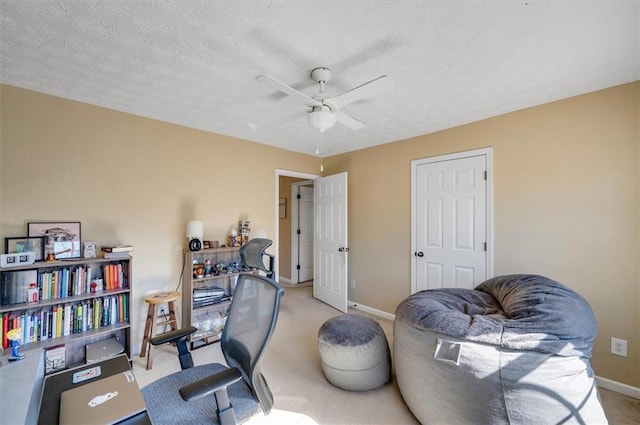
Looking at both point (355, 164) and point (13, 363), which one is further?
point (355, 164)

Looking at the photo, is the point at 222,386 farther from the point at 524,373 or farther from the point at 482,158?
the point at 482,158

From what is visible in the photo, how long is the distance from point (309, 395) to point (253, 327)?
110 centimetres

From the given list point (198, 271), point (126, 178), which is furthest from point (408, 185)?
point (126, 178)

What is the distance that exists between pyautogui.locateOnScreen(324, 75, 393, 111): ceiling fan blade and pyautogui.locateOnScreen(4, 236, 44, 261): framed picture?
2573 millimetres

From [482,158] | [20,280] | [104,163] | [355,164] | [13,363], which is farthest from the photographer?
[355,164]

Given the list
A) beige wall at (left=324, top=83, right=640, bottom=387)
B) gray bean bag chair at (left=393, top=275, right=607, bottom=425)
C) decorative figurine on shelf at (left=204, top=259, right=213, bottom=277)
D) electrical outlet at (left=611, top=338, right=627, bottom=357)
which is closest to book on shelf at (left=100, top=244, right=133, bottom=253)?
decorative figurine on shelf at (left=204, top=259, right=213, bottom=277)

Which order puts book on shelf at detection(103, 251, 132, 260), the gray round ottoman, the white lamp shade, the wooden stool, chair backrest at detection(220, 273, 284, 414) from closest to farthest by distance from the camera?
chair backrest at detection(220, 273, 284, 414) → the gray round ottoman → book on shelf at detection(103, 251, 132, 260) → the wooden stool → the white lamp shade

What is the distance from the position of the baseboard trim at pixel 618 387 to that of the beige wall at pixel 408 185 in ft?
0.17

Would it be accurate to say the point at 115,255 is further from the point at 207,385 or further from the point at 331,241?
the point at 331,241

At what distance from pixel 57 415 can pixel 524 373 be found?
7.10 feet

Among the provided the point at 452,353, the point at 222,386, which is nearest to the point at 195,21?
the point at 222,386

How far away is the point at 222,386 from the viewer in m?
1.02

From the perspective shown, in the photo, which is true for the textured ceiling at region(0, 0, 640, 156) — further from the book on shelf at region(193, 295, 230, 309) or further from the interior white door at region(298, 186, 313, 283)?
the interior white door at region(298, 186, 313, 283)

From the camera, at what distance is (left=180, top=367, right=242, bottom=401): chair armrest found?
0.96 meters
